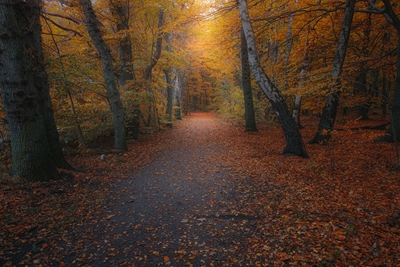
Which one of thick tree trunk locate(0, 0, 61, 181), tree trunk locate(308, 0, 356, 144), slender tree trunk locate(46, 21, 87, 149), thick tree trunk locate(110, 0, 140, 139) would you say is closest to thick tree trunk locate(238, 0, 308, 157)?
tree trunk locate(308, 0, 356, 144)

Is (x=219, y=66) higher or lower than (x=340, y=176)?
higher

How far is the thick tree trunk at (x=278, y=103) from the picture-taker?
7.53 meters

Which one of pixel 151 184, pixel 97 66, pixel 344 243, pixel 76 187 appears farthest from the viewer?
pixel 97 66

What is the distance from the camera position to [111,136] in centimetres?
1238

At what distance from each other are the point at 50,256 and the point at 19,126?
353 cm

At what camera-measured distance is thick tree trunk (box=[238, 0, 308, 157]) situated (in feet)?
24.7

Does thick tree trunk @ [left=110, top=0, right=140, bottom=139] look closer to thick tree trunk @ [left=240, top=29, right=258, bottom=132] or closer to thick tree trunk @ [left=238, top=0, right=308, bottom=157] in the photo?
thick tree trunk @ [left=238, top=0, right=308, bottom=157]

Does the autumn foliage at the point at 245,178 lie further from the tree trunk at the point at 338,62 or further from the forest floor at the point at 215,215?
the tree trunk at the point at 338,62

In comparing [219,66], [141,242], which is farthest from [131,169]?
[219,66]

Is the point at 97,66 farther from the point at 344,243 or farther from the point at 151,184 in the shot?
the point at 344,243

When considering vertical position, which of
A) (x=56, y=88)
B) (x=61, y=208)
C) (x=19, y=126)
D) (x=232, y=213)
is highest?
(x=56, y=88)

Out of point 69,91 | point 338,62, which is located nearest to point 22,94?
point 69,91

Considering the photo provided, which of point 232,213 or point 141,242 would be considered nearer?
point 141,242

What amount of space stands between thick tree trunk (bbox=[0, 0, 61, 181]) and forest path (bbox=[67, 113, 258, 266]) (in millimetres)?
2040
